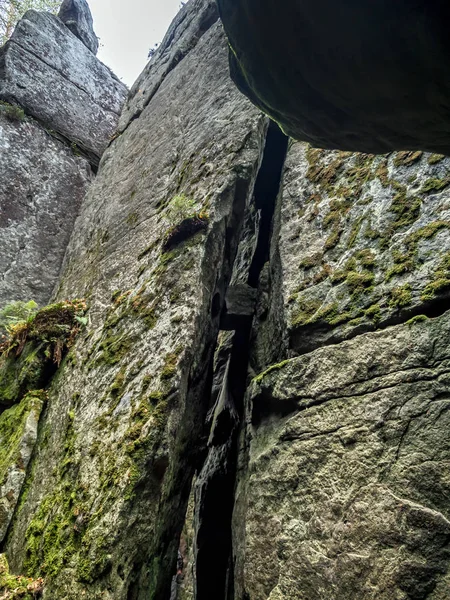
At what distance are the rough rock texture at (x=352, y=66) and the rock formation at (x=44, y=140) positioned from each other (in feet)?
20.0

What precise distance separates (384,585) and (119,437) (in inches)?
77.8

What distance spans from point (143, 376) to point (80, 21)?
1300cm

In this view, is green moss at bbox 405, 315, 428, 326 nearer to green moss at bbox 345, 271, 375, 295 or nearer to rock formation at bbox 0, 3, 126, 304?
green moss at bbox 345, 271, 375, 295

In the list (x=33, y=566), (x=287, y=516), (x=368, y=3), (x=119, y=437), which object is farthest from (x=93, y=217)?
(x=368, y=3)

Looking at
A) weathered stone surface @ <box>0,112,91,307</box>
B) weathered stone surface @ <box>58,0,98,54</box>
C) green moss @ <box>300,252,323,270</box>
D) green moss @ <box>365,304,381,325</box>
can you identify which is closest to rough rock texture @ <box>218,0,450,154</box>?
green moss @ <box>365,304,381,325</box>

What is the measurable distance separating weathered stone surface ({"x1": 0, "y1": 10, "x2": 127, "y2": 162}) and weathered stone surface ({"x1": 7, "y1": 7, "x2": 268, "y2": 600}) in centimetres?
438

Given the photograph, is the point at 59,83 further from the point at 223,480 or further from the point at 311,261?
the point at 223,480

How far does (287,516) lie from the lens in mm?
2406

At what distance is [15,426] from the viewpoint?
4.26m

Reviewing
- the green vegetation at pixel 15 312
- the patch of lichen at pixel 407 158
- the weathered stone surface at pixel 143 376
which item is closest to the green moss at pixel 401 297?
the patch of lichen at pixel 407 158

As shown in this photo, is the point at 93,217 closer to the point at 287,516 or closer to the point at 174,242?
the point at 174,242

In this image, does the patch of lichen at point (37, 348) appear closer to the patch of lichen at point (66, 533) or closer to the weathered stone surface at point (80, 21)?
the patch of lichen at point (66, 533)

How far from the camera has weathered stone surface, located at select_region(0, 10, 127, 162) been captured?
8797mm

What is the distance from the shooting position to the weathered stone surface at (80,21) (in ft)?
38.7
